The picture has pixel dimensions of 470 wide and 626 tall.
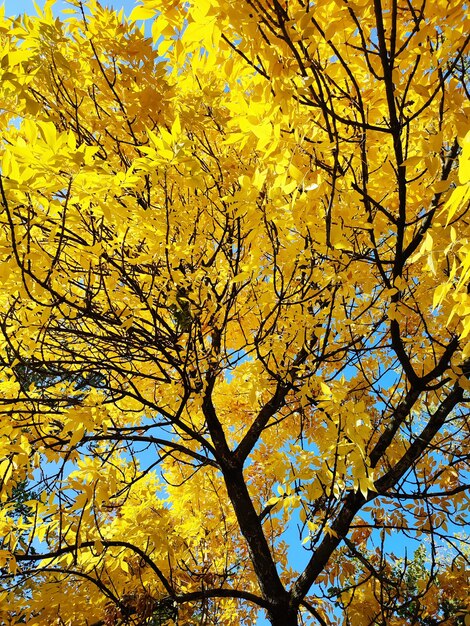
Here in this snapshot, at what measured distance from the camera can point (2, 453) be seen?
2.76 metres

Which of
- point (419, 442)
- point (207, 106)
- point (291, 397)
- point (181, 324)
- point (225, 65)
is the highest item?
point (207, 106)

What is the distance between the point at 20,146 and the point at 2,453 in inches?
79.6

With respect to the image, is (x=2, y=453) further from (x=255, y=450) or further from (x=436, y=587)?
(x=436, y=587)

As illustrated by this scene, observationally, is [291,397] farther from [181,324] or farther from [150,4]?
[150,4]

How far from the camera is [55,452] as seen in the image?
3016 millimetres

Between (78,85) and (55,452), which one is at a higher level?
(78,85)

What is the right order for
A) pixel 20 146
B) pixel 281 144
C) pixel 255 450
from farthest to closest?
1. pixel 255 450
2. pixel 281 144
3. pixel 20 146

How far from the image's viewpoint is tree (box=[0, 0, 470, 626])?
162 centimetres

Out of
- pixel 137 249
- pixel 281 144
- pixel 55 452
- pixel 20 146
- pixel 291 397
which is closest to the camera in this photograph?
pixel 20 146

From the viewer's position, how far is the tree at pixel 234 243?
1.62m

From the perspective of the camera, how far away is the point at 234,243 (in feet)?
13.5

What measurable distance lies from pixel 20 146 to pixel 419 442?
10.2 ft

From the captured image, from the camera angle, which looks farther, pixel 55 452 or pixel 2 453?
pixel 55 452

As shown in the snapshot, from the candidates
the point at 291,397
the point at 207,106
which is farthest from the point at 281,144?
the point at 291,397
